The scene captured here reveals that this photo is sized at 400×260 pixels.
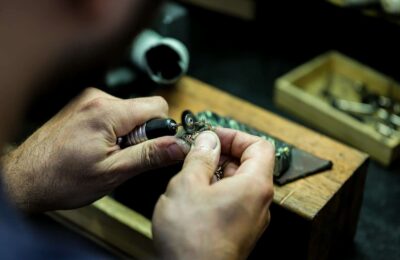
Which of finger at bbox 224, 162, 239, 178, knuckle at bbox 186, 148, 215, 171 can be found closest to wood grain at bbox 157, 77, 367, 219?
finger at bbox 224, 162, 239, 178

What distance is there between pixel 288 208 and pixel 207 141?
0.79 ft

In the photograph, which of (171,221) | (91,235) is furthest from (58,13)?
(91,235)

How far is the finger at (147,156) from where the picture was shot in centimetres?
94

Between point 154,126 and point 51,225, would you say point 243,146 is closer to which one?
point 154,126

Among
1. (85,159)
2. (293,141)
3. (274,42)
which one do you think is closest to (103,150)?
(85,159)

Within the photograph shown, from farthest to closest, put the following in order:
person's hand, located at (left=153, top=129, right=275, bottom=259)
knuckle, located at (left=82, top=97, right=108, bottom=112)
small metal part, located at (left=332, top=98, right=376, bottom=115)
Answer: small metal part, located at (left=332, top=98, right=376, bottom=115) → knuckle, located at (left=82, top=97, right=108, bottom=112) → person's hand, located at (left=153, top=129, right=275, bottom=259)

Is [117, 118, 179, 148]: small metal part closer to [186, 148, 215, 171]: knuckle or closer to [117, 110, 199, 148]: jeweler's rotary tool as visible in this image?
[117, 110, 199, 148]: jeweler's rotary tool

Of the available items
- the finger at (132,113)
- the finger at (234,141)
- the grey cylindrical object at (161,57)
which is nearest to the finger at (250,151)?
the finger at (234,141)

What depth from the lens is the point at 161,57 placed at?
139 cm

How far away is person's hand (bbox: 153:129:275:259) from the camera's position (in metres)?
0.78

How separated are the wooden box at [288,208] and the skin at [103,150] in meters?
0.17

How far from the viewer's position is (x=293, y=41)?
6.15ft

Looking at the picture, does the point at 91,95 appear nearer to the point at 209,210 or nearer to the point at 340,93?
the point at 209,210

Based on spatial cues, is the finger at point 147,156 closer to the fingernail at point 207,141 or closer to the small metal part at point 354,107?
the fingernail at point 207,141
